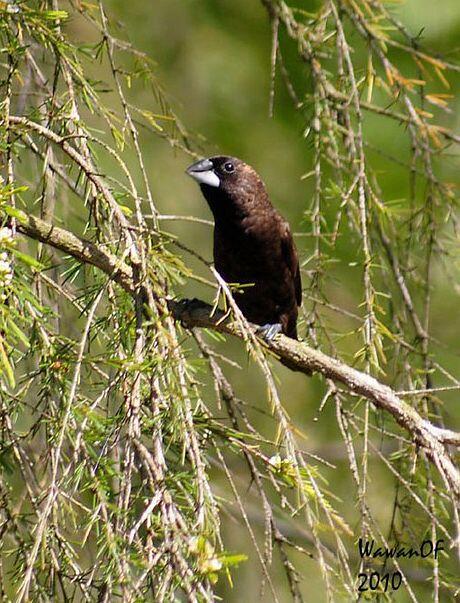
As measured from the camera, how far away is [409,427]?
7.96ft

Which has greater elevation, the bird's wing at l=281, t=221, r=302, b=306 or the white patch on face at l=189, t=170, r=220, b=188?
the white patch on face at l=189, t=170, r=220, b=188

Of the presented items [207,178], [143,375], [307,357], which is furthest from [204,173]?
[143,375]

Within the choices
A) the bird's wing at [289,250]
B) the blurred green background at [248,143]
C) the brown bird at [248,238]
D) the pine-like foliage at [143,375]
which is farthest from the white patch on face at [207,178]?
the blurred green background at [248,143]

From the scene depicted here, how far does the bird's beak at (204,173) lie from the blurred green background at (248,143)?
2351 mm

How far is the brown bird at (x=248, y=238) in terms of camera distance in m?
3.85

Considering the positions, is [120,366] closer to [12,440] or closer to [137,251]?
[137,251]

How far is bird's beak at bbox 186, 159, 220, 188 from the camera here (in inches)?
148

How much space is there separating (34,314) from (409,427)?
3.27 feet

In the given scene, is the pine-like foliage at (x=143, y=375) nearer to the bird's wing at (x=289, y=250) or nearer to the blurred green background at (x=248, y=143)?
the bird's wing at (x=289, y=250)

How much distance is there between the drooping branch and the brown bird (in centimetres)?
115

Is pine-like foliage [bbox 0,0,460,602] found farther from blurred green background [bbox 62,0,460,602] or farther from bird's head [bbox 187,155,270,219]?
blurred green background [bbox 62,0,460,602]

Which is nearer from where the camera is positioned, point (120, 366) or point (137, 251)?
point (120, 366)

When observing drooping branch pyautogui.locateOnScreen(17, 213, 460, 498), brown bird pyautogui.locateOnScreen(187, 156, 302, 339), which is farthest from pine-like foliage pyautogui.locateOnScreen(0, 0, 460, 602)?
brown bird pyautogui.locateOnScreen(187, 156, 302, 339)

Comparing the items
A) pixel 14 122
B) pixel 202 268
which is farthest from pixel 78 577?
pixel 202 268
